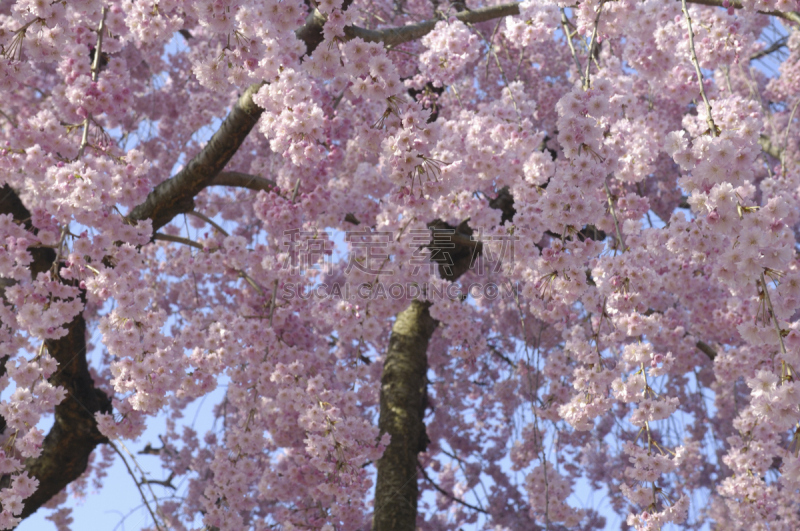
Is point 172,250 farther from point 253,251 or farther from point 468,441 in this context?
point 468,441

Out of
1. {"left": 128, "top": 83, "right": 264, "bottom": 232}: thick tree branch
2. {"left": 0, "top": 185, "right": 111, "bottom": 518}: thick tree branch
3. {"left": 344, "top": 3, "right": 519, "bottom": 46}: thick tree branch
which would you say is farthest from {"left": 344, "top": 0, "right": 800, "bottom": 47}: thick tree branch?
{"left": 0, "top": 185, "right": 111, "bottom": 518}: thick tree branch

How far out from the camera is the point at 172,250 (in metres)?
6.51

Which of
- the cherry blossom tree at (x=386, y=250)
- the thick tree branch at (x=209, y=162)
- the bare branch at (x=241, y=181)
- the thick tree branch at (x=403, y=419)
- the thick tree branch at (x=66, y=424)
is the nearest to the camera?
the cherry blossom tree at (x=386, y=250)

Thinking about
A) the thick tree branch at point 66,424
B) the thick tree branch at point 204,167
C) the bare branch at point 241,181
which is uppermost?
the bare branch at point 241,181

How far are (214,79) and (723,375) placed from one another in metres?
3.75

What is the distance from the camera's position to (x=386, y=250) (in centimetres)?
386

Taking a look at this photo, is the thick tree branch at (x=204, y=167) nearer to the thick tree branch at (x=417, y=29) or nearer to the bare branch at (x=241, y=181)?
the bare branch at (x=241, y=181)

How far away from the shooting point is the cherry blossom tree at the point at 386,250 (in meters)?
2.40

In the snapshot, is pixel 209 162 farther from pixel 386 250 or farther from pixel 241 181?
pixel 386 250

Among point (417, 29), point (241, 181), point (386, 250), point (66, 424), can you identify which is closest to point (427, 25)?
point (417, 29)

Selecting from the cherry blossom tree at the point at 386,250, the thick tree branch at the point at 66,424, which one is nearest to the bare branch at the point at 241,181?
the cherry blossom tree at the point at 386,250

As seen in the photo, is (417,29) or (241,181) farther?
(241,181)

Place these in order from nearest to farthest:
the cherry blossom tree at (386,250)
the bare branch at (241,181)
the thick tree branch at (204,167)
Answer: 1. the cherry blossom tree at (386,250)
2. the thick tree branch at (204,167)
3. the bare branch at (241,181)

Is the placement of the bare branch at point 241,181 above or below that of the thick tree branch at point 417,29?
above
